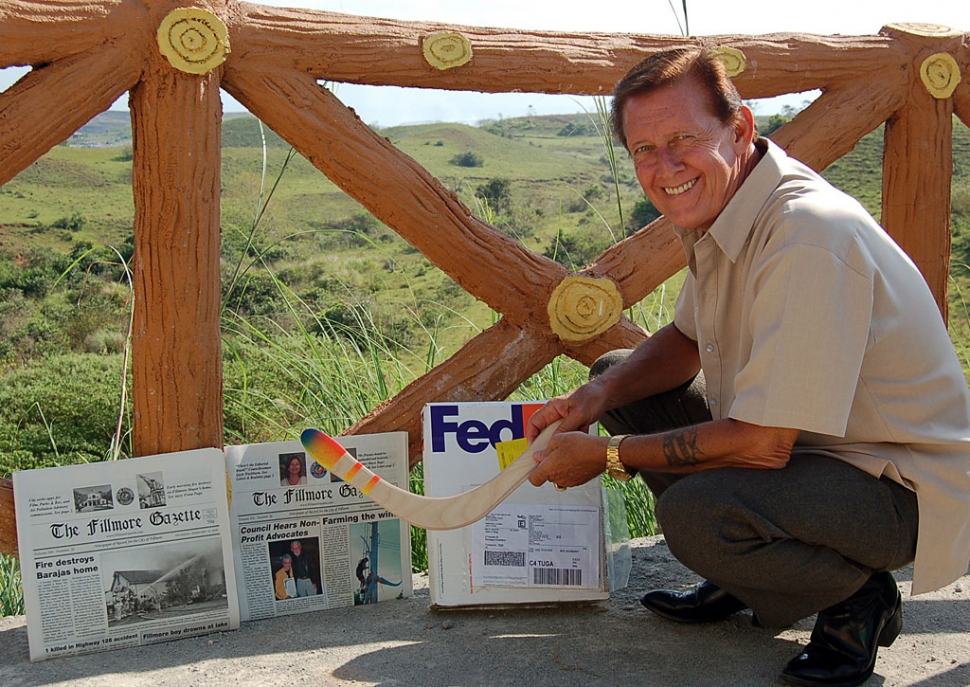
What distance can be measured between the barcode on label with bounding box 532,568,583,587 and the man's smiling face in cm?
91

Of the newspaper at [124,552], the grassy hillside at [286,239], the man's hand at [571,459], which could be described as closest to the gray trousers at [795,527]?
the man's hand at [571,459]

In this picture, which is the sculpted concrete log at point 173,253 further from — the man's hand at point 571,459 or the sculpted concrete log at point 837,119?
the sculpted concrete log at point 837,119

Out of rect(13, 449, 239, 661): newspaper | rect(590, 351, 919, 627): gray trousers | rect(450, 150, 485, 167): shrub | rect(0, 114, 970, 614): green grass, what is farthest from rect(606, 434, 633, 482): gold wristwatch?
rect(450, 150, 485, 167): shrub

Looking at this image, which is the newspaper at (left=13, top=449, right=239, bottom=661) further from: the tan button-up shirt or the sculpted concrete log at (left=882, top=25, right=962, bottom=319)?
the sculpted concrete log at (left=882, top=25, right=962, bottom=319)

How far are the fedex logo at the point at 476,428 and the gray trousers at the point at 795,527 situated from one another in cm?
60

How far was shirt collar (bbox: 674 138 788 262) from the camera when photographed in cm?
192

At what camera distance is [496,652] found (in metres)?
2.12

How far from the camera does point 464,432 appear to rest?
2426mm

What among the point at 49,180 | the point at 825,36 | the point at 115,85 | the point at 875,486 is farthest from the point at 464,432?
the point at 49,180

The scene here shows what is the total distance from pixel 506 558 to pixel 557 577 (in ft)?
0.44

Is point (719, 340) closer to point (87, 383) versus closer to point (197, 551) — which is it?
point (197, 551)

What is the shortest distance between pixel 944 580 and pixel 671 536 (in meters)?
0.56

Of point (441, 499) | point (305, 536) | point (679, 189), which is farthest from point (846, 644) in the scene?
point (305, 536)

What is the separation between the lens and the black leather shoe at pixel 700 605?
2229 millimetres
